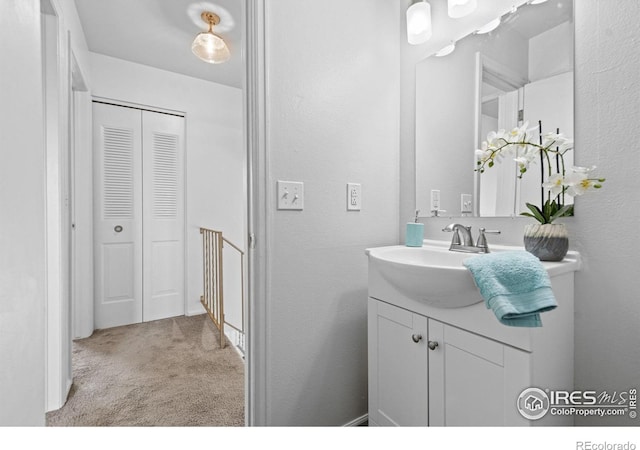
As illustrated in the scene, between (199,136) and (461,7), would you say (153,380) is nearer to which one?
(199,136)

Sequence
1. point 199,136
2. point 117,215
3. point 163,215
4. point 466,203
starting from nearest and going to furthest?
1. point 466,203
2. point 117,215
3. point 163,215
4. point 199,136

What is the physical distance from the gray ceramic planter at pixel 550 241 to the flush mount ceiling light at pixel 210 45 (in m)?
2.27

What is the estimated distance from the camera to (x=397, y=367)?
1108 millimetres

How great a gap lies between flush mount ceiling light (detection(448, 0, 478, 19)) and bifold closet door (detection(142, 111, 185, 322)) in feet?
9.06

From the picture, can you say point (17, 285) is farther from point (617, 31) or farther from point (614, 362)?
point (617, 31)

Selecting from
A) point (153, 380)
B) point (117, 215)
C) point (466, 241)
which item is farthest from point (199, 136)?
point (466, 241)

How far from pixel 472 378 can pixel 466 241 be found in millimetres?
566

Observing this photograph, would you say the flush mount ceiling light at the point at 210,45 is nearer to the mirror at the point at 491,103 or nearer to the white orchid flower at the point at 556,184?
the mirror at the point at 491,103

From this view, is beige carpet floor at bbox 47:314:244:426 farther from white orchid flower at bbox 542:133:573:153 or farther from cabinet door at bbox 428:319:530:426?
white orchid flower at bbox 542:133:573:153

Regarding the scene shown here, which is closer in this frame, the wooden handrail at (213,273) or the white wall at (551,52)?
the white wall at (551,52)

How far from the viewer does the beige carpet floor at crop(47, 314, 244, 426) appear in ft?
5.14

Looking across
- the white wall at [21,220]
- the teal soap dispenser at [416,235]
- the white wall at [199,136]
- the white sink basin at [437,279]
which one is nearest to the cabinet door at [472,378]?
the white sink basin at [437,279]

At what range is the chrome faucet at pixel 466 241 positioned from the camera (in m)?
1.18

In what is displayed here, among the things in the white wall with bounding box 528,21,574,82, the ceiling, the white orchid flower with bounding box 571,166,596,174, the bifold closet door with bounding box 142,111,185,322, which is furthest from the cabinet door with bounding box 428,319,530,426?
the bifold closet door with bounding box 142,111,185,322
